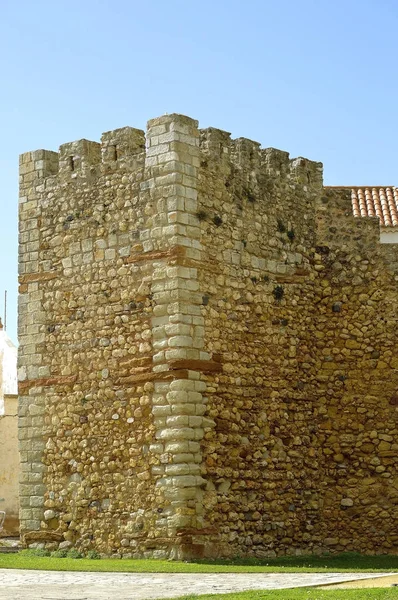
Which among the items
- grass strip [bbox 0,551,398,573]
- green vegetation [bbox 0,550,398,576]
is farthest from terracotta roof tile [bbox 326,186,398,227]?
grass strip [bbox 0,551,398,573]

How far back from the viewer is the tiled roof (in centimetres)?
2888

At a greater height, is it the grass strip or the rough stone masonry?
the rough stone masonry

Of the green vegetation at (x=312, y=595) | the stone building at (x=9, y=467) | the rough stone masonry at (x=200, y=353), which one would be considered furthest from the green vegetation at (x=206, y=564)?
the stone building at (x=9, y=467)

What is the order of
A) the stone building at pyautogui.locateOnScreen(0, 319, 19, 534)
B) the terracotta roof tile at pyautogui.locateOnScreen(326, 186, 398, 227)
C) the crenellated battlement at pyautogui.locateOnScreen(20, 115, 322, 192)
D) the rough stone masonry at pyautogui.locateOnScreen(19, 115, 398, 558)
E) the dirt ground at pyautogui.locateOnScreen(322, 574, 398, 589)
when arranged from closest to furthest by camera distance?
the dirt ground at pyautogui.locateOnScreen(322, 574, 398, 589), the rough stone masonry at pyautogui.locateOnScreen(19, 115, 398, 558), the crenellated battlement at pyautogui.locateOnScreen(20, 115, 322, 192), the stone building at pyautogui.locateOnScreen(0, 319, 19, 534), the terracotta roof tile at pyautogui.locateOnScreen(326, 186, 398, 227)

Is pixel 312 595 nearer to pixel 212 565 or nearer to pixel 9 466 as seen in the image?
pixel 212 565

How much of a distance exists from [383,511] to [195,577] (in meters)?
4.88

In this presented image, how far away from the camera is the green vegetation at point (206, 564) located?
12523mm

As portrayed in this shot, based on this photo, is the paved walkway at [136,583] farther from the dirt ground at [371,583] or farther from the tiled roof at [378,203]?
the tiled roof at [378,203]

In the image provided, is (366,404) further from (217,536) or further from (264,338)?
(217,536)

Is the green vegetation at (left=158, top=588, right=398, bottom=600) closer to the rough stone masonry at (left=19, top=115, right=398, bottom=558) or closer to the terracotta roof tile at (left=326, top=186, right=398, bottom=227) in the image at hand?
the rough stone masonry at (left=19, top=115, right=398, bottom=558)

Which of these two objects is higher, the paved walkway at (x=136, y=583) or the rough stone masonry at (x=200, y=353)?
the rough stone masonry at (x=200, y=353)

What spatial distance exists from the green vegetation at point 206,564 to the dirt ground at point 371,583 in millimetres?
1485

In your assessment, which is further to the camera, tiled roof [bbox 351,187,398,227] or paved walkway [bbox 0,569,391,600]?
tiled roof [bbox 351,187,398,227]

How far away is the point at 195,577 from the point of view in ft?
38.1
